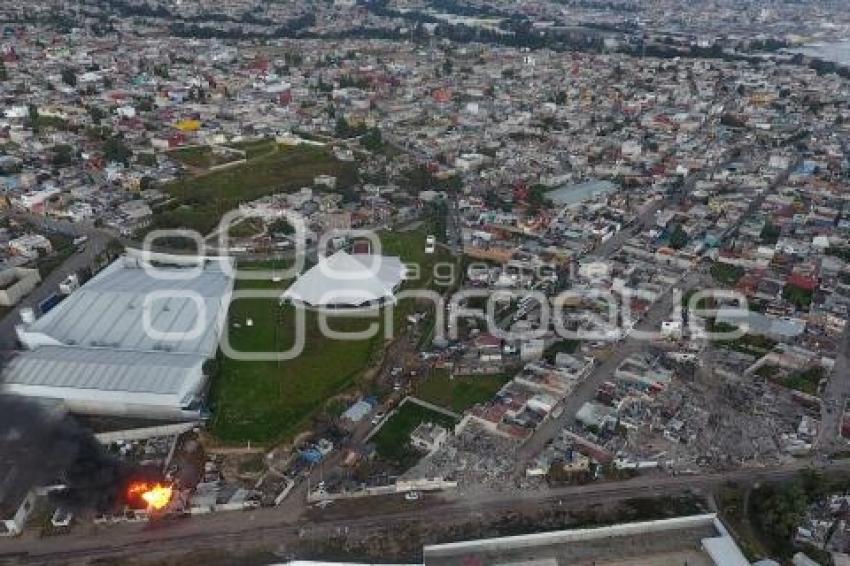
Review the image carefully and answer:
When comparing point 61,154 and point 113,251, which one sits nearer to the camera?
point 113,251

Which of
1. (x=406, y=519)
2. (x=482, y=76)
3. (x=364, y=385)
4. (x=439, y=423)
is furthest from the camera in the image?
(x=482, y=76)

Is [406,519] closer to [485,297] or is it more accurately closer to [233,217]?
[485,297]

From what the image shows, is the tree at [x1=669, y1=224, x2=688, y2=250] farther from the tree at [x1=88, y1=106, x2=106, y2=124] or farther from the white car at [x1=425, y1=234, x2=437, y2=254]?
the tree at [x1=88, y1=106, x2=106, y2=124]

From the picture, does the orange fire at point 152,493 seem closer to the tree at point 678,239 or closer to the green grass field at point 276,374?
the green grass field at point 276,374

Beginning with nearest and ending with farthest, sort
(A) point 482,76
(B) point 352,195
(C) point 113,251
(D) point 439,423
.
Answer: (D) point 439,423 → (C) point 113,251 → (B) point 352,195 → (A) point 482,76

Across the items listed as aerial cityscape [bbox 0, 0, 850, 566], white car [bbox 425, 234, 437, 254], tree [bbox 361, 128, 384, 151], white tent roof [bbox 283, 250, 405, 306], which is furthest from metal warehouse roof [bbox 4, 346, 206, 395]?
tree [bbox 361, 128, 384, 151]

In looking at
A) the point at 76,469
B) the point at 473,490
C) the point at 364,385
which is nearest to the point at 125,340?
the point at 76,469
